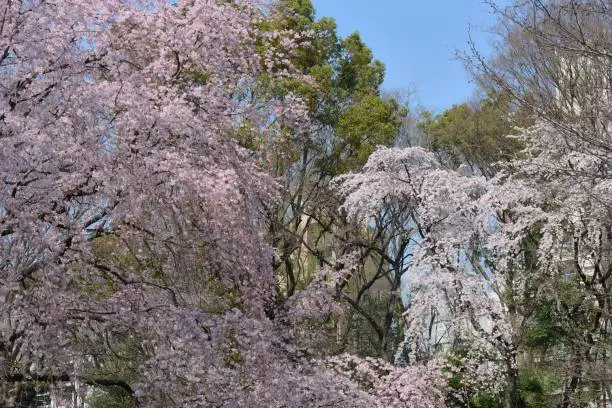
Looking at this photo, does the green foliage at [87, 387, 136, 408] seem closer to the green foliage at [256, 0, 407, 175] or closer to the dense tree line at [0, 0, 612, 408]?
the dense tree line at [0, 0, 612, 408]

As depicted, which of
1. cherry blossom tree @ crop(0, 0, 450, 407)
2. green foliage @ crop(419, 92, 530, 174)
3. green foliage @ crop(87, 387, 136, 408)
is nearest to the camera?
cherry blossom tree @ crop(0, 0, 450, 407)

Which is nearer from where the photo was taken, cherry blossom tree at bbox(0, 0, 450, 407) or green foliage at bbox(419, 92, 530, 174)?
cherry blossom tree at bbox(0, 0, 450, 407)

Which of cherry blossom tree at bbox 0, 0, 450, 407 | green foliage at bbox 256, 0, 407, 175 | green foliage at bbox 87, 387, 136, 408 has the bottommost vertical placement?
green foliage at bbox 87, 387, 136, 408

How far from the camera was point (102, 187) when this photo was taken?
6.26m

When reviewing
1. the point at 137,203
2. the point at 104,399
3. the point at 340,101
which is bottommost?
the point at 104,399

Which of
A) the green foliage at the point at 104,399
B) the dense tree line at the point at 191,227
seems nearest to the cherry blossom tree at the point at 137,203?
the dense tree line at the point at 191,227

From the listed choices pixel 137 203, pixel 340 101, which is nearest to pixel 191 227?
pixel 137 203

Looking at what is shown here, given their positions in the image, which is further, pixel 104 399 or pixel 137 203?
pixel 104 399

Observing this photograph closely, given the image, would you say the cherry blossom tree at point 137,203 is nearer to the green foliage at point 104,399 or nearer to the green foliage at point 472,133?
the green foliage at point 104,399

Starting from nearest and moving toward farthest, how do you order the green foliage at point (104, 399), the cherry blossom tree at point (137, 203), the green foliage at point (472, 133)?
the cherry blossom tree at point (137, 203)
the green foliage at point (104, 399)
the green foliage at point (472, 133)

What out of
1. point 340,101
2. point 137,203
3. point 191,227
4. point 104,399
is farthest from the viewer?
point 104,399

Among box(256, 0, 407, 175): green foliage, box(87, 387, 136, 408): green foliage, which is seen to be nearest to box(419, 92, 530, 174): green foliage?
box(256, 0, 407, 175): green foliage

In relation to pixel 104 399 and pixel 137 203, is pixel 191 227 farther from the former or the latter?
pixel 104 399

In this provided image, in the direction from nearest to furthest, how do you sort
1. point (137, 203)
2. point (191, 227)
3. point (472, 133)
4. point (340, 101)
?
point (137, 203) → point (191, 227) → point (340, 101) → point (472, 133)
